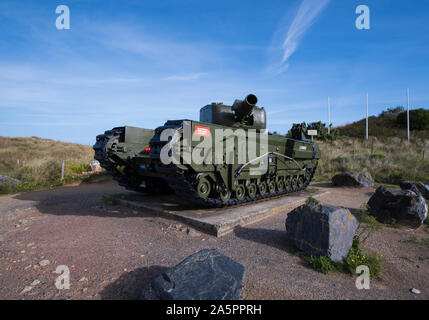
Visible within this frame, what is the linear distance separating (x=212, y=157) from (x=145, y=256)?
2676 millimetres

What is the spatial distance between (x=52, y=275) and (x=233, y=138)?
450 cm

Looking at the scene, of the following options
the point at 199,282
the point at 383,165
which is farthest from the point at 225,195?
the point at 383,165

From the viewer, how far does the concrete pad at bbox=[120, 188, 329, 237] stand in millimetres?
4941

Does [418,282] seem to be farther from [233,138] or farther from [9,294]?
[9,294]

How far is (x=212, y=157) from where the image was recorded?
222 inches

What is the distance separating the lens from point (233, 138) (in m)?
6.15

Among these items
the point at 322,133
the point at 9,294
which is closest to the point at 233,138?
the point at 9,294

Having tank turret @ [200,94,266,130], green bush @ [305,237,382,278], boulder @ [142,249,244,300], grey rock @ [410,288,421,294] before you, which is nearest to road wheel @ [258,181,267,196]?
tank turret @ [200,94,266,130]

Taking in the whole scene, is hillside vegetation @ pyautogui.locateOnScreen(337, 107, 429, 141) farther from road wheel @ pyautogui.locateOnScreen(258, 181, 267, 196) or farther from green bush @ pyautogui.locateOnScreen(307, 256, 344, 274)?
green bush @ pyautogui.locateOnScreen(307, 256, 344, 274)

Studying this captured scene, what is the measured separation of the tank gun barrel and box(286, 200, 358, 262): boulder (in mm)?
3325

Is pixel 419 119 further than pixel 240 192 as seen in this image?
Yes

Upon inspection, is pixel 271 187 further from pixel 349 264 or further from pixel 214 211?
pixel 349 264

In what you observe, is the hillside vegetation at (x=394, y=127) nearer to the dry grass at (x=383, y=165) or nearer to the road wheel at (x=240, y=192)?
the dry grass at (x=383, y=165)

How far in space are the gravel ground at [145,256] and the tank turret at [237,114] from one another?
2953 mm
